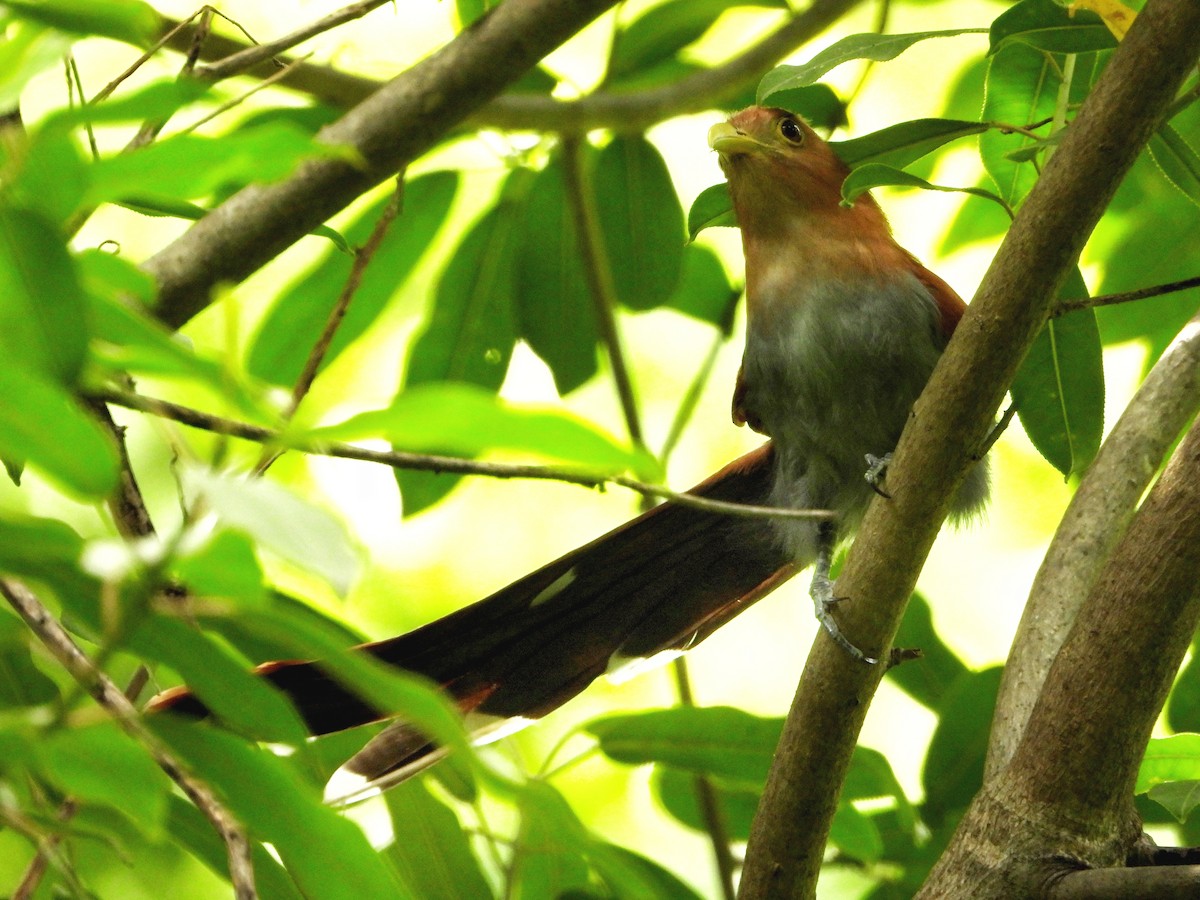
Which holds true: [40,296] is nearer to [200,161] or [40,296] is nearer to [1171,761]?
[200,161]

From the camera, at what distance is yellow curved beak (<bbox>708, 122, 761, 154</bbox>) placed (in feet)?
10.6

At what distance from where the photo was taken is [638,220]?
11.0ft

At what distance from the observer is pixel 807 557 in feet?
10.1

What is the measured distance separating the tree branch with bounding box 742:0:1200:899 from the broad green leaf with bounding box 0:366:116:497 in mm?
1241

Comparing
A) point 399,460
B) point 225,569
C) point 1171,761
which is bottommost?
point 225,569

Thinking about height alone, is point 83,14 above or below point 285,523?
above

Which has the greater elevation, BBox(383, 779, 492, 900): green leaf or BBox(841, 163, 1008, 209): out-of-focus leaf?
BBox(841, 163, 1008, 209): out-of-focus leaf

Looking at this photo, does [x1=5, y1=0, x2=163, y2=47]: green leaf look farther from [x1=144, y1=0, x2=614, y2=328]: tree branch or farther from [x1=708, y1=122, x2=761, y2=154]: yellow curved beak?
[x1=708, y1=122, x2=761, y2=154]: yellow curved beak

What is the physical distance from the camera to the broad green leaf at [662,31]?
3.17m

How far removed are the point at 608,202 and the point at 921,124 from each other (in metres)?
1.19

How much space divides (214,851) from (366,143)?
111 centimetres

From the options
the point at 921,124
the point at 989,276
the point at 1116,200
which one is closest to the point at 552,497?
the point at 1116,200

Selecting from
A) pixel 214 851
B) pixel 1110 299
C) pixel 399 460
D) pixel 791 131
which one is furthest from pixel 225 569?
pixel 791 131

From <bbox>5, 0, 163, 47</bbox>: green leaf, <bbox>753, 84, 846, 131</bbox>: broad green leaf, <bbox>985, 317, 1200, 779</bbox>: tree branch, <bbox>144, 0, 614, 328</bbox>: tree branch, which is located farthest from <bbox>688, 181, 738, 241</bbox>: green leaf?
<bbox>5, 0, 163, 47</bbox>: green leaf
